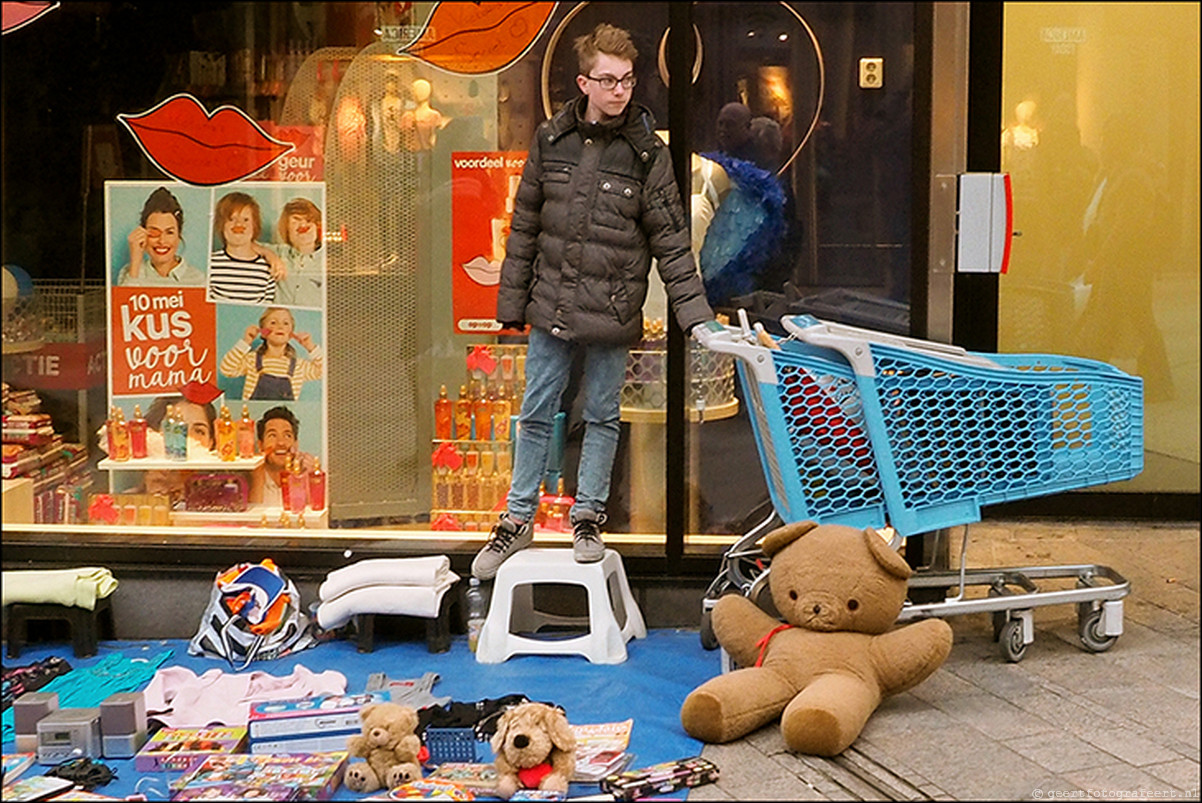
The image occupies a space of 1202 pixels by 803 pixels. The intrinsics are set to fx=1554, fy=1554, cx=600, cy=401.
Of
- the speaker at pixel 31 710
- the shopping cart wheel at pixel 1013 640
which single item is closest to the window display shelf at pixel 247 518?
the speaker at pixel 31 710

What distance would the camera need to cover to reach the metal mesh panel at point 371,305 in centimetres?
595

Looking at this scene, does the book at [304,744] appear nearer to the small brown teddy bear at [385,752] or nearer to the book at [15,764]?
the small brown teddy bear at [385,752]

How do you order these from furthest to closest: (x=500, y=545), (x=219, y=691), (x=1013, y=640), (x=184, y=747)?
(x=500, y=545) < (x=1013, y=640) < (x=219, y=691) < (x=184, y=747)

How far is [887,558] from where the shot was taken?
4.78 metres

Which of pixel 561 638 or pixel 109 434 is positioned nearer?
pixel 561 638

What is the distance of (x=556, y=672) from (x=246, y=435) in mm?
1663

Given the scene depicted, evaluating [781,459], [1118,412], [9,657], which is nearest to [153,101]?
[9,657]

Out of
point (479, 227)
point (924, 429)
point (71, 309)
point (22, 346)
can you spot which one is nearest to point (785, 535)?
point (924, 429)

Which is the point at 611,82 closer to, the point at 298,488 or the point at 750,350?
the point at 750,350

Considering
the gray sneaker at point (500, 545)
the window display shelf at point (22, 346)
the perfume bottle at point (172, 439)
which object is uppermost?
the window display shelf at point (22, 346)

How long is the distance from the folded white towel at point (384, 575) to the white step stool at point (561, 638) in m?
0.23

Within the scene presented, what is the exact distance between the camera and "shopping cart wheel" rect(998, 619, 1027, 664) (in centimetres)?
533

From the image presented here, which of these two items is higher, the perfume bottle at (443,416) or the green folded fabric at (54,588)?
the perfume bottle at (443,416)

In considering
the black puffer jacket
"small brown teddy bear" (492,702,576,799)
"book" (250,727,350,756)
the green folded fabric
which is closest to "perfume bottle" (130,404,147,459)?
the green folded fabric
